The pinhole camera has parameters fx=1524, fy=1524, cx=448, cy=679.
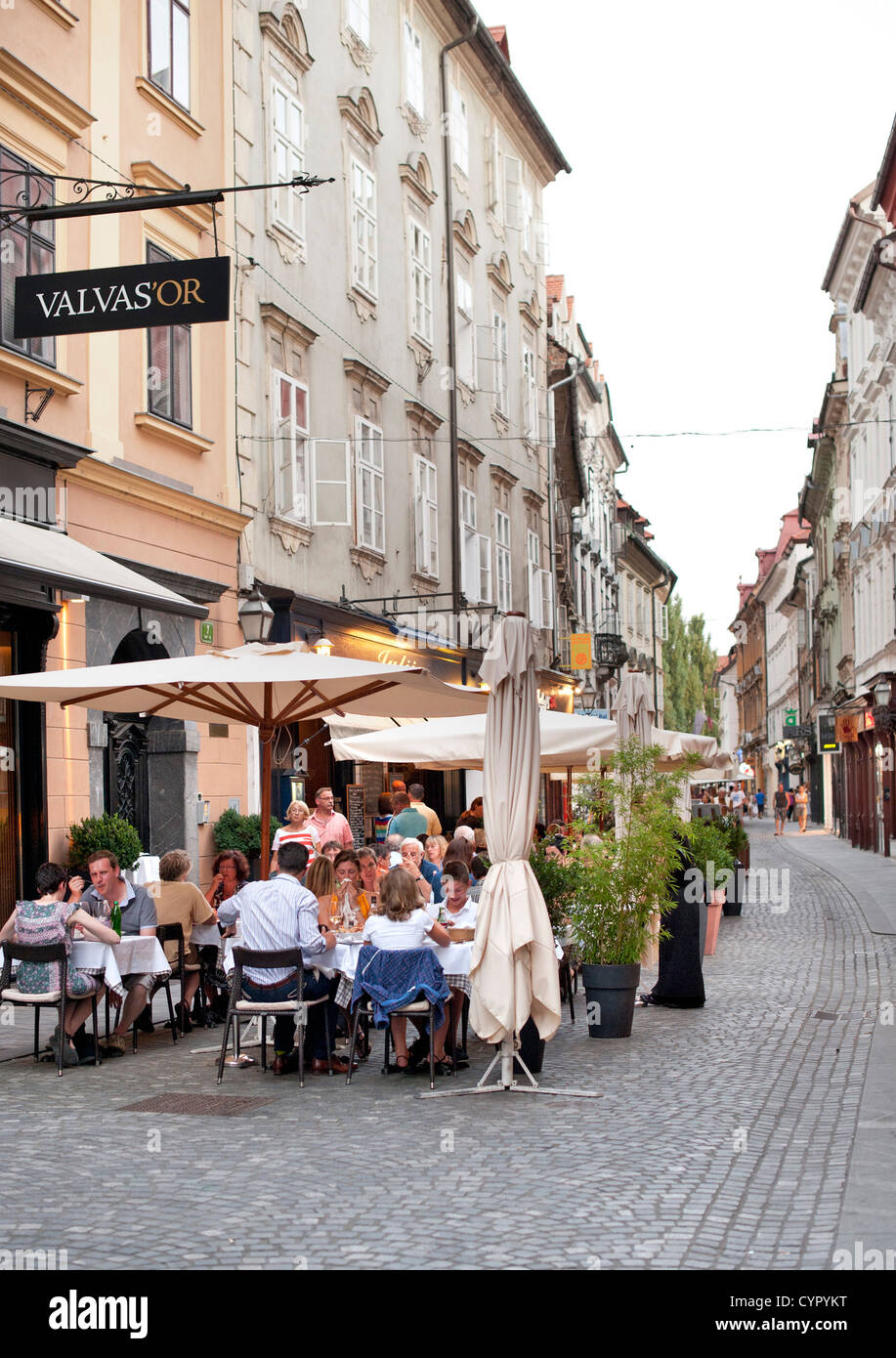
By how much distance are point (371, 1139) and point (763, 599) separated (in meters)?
97.7

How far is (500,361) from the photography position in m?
32.4

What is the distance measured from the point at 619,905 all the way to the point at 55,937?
3943 mm

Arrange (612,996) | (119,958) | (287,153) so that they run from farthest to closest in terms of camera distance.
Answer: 1. (287,153)
2. (612,996)
3. (119,958)

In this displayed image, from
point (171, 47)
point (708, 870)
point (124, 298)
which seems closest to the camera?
point (124, 298)

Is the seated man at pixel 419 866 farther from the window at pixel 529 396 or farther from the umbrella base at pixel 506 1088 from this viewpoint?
the window at pixel 529 396

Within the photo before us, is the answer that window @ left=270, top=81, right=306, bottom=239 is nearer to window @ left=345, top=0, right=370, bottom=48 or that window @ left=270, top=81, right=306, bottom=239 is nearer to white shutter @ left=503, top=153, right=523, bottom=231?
window @ left=345, top=0, right=370, bottom=48

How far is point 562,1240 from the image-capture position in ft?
19.2

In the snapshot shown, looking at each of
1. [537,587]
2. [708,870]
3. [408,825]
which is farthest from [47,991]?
[537,587]

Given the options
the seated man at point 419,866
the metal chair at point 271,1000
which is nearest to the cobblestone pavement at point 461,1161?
the metal chair at point 271,1000

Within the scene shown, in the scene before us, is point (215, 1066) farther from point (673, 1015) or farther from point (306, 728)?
point (306, 728)

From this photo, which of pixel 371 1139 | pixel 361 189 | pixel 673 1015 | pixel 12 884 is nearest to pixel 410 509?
pixel 361 189

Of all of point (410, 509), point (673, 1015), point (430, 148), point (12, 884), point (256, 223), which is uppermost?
point (430, 148)

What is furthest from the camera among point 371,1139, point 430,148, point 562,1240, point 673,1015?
point 430,148

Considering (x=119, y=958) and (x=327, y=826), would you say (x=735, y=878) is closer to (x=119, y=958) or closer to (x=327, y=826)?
(x=327, y=826)
